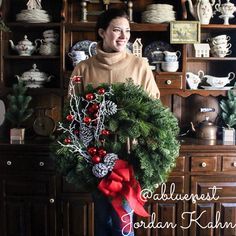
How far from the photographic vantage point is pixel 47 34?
2479mm

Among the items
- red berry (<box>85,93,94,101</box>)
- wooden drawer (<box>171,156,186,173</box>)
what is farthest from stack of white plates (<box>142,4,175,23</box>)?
red berry (<box>85,93,94,101</box>)

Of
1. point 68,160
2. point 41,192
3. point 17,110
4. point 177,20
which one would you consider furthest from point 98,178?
point 177,20

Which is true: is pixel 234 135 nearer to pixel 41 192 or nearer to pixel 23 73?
pixel 41 192

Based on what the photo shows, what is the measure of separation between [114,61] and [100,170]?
61 cm

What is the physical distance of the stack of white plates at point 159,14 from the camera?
7.84 feet

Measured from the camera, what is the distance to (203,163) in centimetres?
225

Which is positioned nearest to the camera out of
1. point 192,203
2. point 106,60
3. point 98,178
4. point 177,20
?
point 98,178

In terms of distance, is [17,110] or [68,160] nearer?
[68,160]

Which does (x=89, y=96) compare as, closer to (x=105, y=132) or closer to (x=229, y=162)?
(x=105, y=132)

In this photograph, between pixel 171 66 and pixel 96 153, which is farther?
pixel 171 66

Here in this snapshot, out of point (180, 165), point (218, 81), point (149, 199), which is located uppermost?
point (218, 81)

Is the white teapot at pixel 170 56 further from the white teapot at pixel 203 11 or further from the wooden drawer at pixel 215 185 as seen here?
the wooden drawer at pixel 215 185

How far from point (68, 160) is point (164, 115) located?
48cm

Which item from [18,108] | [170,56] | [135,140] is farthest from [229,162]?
[18,108]
